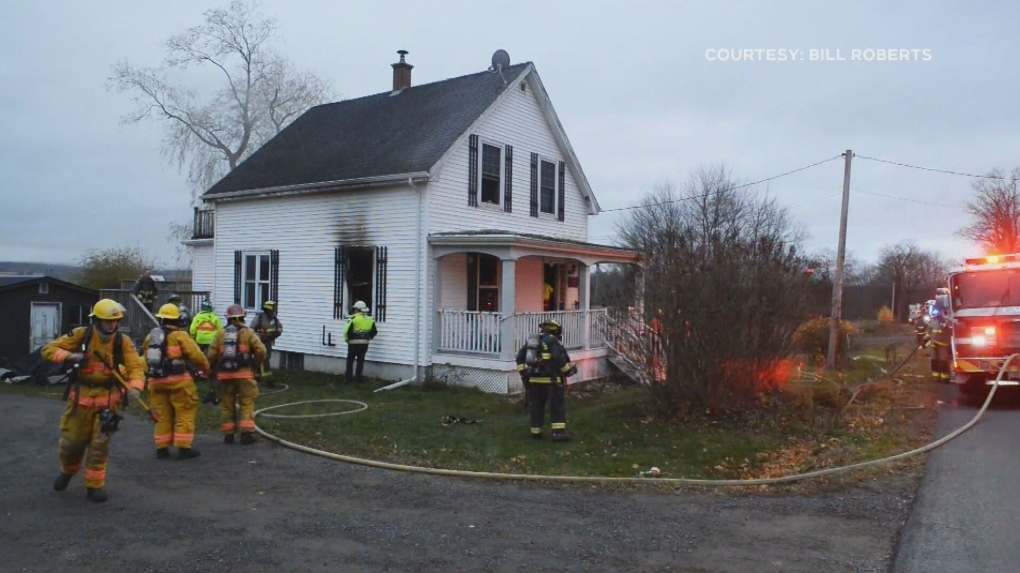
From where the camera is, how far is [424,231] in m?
15.6

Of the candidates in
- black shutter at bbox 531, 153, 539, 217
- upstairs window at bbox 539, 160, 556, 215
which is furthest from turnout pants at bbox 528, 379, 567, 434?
upstairs window at bbox 539, 160, 556, 215

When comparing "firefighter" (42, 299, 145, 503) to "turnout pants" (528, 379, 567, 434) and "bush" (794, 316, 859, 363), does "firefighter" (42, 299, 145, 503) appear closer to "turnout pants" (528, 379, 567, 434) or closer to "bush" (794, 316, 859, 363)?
"turnout pants" (528, 379, 567, 434)

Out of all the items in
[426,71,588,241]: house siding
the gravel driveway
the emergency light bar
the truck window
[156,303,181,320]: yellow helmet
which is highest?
[426,71,588,241]: house siding

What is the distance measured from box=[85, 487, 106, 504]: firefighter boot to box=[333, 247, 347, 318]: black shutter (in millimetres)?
10097

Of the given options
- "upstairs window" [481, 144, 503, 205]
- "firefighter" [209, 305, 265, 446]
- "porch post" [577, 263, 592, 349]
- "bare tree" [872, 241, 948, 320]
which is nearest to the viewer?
"firefighter" [209, 305, 265, 446]

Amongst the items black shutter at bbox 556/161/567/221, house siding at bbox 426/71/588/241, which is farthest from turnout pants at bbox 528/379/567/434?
black shutter at bbox 556/161/567/221

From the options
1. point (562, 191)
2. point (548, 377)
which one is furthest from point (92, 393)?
point (562, 191)

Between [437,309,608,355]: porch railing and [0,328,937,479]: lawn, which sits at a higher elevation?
[437,309,608,355]: porch railing

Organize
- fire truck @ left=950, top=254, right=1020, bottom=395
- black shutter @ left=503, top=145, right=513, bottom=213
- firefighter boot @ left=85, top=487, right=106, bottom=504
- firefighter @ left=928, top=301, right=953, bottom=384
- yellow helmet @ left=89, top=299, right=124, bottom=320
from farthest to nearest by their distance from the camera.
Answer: black shutter @ left=503, top=145, right=513, bottom=213 → firefighter @ left=928, top=301, right=953, bottom=384 → fire truck @ left=950, top=254, right=1020, bottom=395 → yellow helmet @ left=89, top=299, right=124, bottom=320 → firefighter boot @ left=85, top=487, right=106, bottom=504

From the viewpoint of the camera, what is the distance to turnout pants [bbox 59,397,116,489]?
6.98m

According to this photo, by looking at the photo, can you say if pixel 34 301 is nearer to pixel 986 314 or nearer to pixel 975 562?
pixel 975 562

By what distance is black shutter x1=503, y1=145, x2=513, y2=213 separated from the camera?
17953 millimetres

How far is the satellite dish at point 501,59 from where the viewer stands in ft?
63.0

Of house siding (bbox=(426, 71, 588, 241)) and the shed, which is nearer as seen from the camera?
house siding (bbox=(426, 71, 588, 241))
